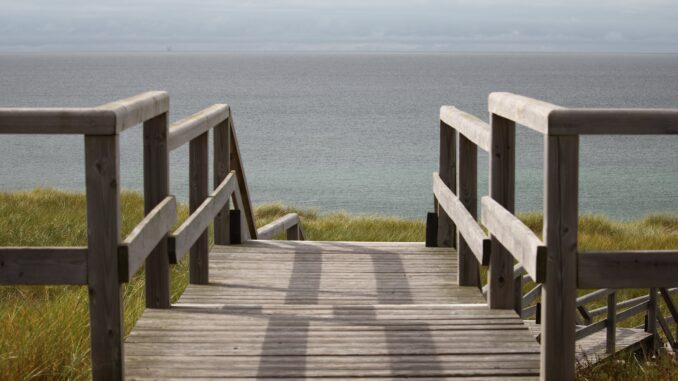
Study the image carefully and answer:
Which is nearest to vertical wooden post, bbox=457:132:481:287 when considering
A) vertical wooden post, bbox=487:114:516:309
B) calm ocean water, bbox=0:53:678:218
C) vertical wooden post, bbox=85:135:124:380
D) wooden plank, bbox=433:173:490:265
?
wooden plank, bbox=433:173:490:265

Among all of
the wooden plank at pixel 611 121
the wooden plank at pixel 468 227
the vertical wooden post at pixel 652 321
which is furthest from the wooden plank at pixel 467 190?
the vertical wooden post at pixel 652 321

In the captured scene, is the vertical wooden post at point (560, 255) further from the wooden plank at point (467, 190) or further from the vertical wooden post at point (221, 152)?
the vertical wooden post at point (221, 152)

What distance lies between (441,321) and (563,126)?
156cm

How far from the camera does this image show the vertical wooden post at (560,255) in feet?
10.5

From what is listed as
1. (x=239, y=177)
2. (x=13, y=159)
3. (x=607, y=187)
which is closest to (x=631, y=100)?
(x=607, y=187)

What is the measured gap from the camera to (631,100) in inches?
3536

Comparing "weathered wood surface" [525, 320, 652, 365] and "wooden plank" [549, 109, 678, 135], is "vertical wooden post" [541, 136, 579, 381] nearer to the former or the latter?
"wooden plank" [549, 109, 678, 135]

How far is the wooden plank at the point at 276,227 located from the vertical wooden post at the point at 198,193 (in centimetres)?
292

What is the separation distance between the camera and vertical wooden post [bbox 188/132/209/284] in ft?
18.1

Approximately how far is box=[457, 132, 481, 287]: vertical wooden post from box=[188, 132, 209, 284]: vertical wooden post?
155 centimetres

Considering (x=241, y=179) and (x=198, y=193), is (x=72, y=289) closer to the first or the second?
(x=198, y=193)

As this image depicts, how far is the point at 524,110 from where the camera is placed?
3629 mm

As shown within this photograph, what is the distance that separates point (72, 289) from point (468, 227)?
3188mm

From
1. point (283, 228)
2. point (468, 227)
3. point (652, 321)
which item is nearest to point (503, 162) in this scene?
point (468, 227)
